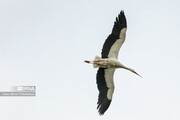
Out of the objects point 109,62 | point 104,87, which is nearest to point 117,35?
point 109,62

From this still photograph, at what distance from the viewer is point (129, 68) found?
48.3 m

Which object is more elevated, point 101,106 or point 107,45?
point 107,45

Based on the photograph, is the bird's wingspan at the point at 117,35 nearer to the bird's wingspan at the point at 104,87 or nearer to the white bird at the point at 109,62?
the white bird at the point at 109,62

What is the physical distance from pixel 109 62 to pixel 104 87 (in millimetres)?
1758

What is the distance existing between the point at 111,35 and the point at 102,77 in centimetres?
277

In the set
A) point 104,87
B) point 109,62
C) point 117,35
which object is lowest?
point 104,87

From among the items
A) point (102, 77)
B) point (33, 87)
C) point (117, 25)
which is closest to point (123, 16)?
point (117, 25)

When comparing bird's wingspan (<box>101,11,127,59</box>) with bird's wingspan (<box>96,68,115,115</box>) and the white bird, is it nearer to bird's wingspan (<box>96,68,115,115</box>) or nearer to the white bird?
the white bird

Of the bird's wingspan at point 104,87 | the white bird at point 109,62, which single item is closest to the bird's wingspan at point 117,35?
the white bird at point 109,62

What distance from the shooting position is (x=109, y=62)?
47.5 m

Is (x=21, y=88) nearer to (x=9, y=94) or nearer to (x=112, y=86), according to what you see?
(x=9, y=94)

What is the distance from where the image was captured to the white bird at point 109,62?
47250 millimetres

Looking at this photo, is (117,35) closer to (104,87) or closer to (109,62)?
(109,62)

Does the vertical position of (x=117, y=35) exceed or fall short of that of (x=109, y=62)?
it exceeds it
